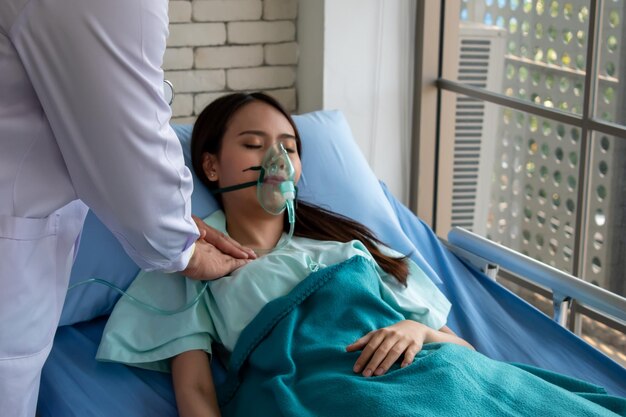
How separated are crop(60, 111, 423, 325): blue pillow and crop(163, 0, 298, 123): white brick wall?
2.29ft

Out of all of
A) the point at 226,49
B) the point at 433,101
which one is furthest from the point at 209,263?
the point at 433,101

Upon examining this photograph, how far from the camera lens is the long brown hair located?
219cm

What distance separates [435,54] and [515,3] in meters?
0.88

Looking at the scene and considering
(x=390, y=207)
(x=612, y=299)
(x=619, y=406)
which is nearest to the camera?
(x=619, y=406)

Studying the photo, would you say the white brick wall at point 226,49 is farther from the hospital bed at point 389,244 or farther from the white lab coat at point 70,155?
the white lab coat at point 70,155

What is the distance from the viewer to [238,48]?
10.6 feet

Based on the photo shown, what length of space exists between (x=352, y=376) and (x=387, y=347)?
0.34ft

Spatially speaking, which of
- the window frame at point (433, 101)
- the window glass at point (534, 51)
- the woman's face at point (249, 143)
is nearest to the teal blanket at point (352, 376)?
the woman's face at point (249, 143)

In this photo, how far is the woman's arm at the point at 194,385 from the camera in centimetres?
179

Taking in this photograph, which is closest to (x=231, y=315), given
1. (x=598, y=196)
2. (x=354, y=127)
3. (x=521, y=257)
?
(x=521, y=257)

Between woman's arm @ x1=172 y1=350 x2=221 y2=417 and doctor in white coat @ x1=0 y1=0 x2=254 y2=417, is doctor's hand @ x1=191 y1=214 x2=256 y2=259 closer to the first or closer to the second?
woman's arm @ x1=172 y1=350 x2=221 y2=417

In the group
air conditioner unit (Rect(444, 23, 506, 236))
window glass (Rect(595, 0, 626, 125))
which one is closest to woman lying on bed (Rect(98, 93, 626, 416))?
window glass (Rect(595, 0, 626, 125))

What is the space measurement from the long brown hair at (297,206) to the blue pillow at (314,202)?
96 millimetres

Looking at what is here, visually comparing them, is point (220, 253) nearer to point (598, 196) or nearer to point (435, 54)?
point (435, 54)
